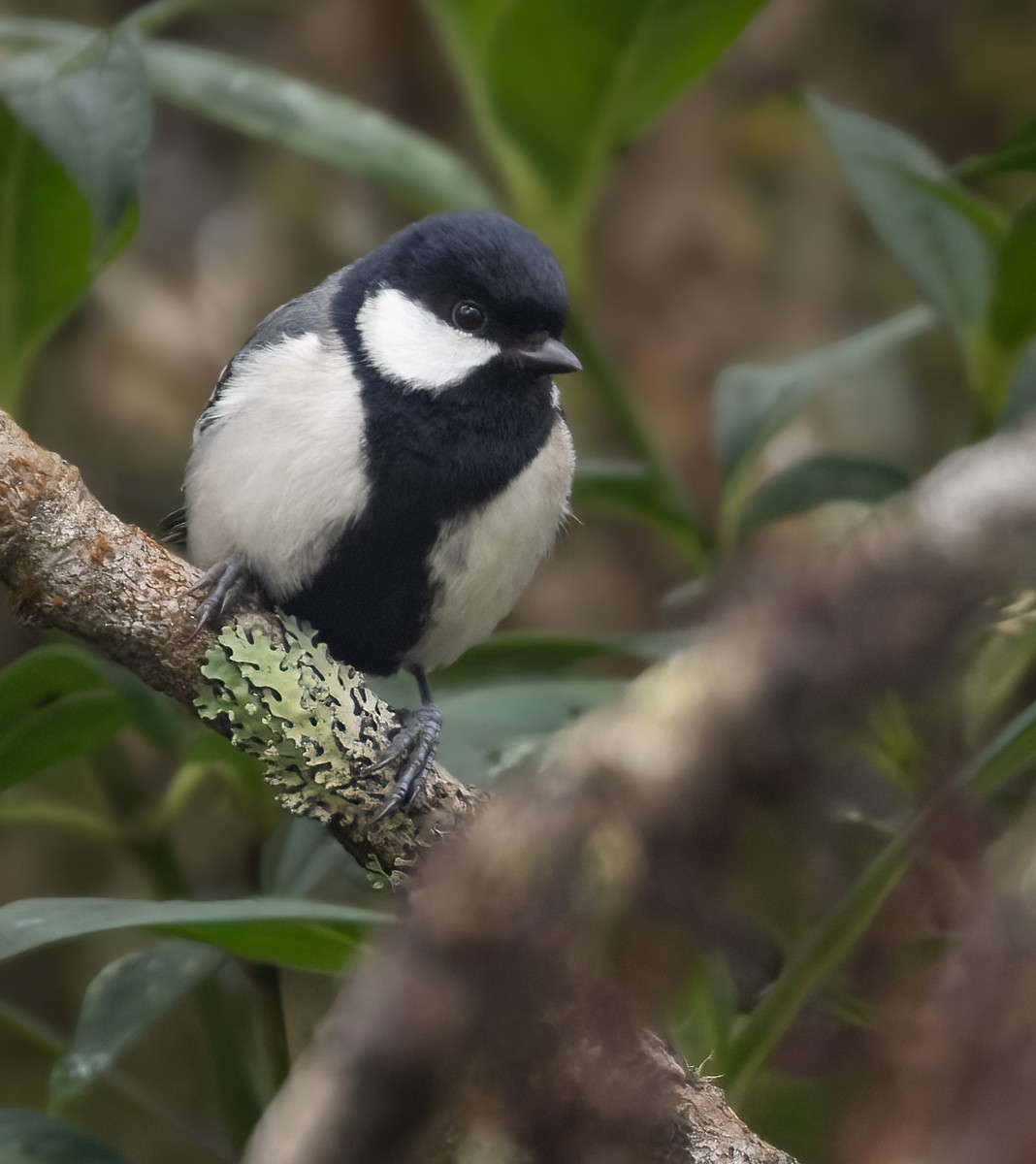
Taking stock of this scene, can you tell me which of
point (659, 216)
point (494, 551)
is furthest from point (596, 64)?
point (659, 216)

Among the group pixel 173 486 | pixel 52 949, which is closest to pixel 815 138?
pixel 173 486

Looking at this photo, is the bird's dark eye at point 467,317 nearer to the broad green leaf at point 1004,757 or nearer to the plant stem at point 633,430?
the plant stem at point 633,430

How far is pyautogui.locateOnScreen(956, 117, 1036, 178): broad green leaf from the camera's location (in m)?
1.04

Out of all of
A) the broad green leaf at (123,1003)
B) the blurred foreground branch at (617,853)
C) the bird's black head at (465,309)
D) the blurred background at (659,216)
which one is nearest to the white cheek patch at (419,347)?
the bird's black head at (465,309)

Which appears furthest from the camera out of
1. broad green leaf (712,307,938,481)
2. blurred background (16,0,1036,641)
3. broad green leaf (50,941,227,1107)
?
blurred background (16,0,1036,641)

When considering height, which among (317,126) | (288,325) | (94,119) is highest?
(94,119)

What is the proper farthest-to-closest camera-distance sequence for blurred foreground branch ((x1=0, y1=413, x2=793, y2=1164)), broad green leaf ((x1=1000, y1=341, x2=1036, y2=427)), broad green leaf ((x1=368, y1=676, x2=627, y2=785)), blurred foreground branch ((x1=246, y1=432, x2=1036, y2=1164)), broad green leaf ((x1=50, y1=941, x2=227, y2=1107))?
broad green leaf ((x1=1000, y1=341, x2=1036, y2=427)), broad green leaf ((x1=368, y1=676, x2=627, y2=785)), broad green leaf ((x1=50, y1=941, x2=227, y2=1107)), blurred foreground branch ((x1=0, y1=413, x2=793, y2=1164)), blurred foreground branch ((x1=246, y1=432, x2=1036, y2=1164))

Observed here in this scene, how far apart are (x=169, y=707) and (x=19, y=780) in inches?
7.4

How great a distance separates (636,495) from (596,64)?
1.21ft

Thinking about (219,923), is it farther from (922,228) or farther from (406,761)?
(922,228)

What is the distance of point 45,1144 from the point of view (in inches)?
33.0

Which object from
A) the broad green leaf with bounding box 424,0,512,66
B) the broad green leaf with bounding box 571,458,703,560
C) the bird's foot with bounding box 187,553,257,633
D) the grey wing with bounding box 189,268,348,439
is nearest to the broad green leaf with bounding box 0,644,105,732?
A: the bird's foot with bounding box 187,553,257,633

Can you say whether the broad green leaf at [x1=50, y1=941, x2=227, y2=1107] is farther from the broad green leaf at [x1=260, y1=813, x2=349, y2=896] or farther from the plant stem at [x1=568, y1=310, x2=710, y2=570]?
the plant stem at [x1=568, y1=310, x2=710, y2=570]

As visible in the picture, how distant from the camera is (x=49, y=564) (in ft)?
2.61
